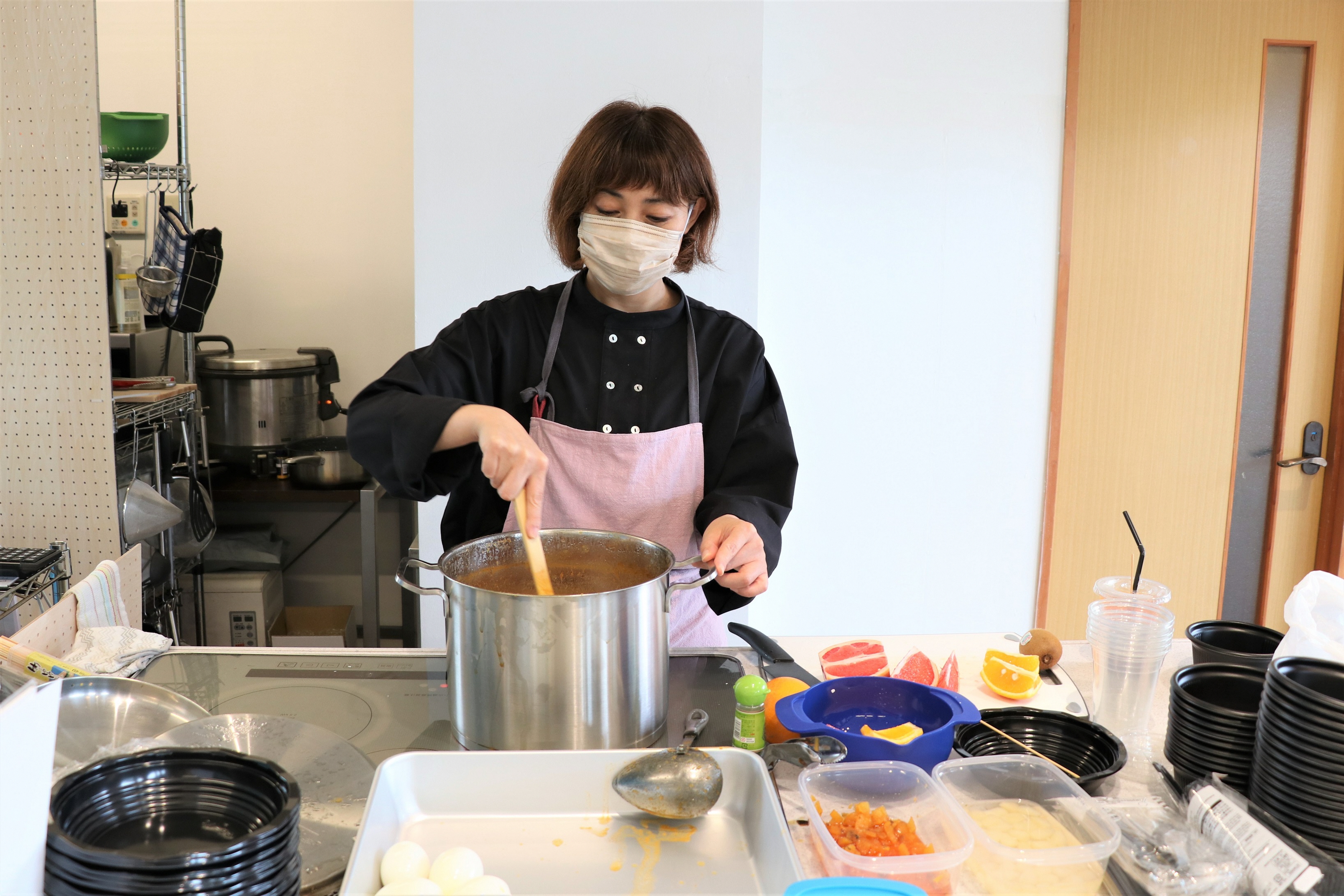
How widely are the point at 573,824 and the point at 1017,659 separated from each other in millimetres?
698

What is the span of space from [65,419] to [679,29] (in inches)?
68.6

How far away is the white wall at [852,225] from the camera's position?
2457 mm

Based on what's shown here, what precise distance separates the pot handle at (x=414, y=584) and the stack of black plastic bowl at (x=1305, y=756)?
829 millimetres

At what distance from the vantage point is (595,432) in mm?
1645

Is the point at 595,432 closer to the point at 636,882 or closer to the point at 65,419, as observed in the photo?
the point at 636,882

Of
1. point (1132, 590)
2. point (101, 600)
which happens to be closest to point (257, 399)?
point (101, 600)

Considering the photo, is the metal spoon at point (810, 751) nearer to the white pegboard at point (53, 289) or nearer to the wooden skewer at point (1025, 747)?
the wooden skewer at point (1025, 747)

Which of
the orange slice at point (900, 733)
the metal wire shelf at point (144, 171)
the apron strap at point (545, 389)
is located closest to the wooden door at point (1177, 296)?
the apron strap at point (545, 389)

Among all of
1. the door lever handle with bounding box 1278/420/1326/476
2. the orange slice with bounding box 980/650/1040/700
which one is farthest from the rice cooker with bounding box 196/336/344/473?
the door lever handle with bounding box 1278/420/1326/476

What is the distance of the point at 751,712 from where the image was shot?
110cm

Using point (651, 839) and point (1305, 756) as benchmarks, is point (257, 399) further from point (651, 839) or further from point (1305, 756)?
point (1305, 756)

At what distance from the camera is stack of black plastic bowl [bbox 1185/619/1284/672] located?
1.24 m

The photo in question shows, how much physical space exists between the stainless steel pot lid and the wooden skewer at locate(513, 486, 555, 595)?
85.7 inches

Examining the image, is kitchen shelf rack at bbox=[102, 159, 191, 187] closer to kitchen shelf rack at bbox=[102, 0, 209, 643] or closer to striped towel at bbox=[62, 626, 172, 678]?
kitchen shelf rack at bbox=[102, 0, 209, 643]
